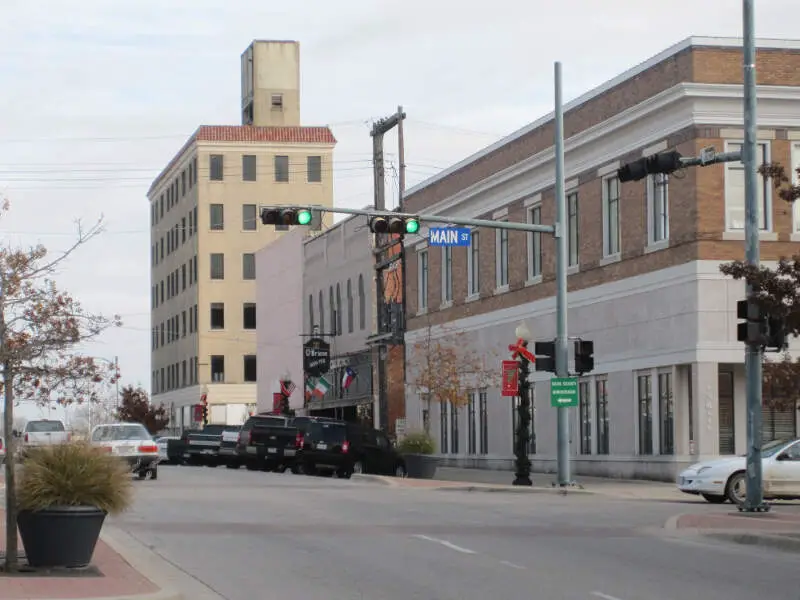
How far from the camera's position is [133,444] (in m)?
40.1

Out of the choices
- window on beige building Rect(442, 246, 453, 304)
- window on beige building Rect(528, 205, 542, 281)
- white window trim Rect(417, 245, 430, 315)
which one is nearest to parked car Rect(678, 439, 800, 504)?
window on beige building Rect(528, 205, 542, 281)

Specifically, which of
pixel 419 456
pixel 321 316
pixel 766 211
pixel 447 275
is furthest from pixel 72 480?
pixel 321 316

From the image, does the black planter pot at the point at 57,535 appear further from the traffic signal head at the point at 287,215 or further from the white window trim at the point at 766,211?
the white window trim at the point at 766,211

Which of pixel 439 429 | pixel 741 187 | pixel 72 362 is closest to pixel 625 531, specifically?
pixel 72 362

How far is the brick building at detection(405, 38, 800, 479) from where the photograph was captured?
38312 millimetres

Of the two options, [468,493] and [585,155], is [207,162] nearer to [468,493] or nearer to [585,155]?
[585,155]

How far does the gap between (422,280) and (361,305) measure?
8.91m

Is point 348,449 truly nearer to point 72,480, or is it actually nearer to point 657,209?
point 657,209

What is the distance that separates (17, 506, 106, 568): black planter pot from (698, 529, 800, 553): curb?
9.23 meters

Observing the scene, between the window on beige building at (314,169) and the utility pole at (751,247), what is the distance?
257ft

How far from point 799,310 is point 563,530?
4727 millimetres

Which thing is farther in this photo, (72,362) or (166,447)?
(166,447)

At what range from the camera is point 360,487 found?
3691 cm

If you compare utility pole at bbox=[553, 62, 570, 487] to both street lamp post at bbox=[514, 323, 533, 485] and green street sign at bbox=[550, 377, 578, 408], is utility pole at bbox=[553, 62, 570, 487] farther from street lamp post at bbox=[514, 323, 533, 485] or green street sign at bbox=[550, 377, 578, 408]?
street lamp post at bbox=[514, 323, 533, 485]
